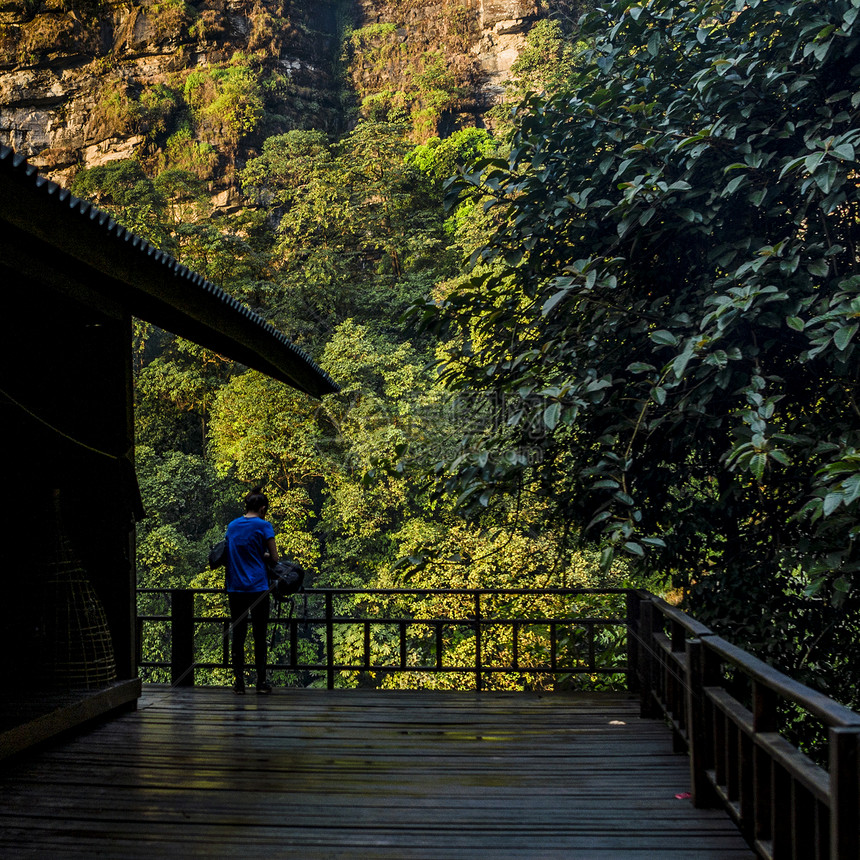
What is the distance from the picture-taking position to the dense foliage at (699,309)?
317 centimetres

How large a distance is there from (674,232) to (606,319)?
647 mm

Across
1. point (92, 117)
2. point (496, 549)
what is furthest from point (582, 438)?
point (92, 117)

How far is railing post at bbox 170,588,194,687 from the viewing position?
5.48 m

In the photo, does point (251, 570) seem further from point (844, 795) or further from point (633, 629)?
point (844, 795)

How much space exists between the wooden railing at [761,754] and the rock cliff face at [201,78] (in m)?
22.2

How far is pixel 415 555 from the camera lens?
409 cm

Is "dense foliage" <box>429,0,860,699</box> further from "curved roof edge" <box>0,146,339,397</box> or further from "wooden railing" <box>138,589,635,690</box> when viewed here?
"wooden railing" <box>138,589,635,690</box>

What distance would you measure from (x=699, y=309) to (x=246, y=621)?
3.27 m

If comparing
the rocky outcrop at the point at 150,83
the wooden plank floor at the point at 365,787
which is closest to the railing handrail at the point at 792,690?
the wooden plank floor at the point at 365,787

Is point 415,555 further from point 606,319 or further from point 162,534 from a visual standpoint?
point 162,534

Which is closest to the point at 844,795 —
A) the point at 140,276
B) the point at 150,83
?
the point at 140,276

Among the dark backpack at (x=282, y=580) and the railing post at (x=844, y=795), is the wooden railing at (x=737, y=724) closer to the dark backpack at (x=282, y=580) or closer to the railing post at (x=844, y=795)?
the railing post at (x=844, y=795)

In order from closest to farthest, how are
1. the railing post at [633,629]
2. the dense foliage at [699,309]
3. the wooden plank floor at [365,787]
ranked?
the wooden plank floor at [365,787], the dense foliage at [699,309], the railing post at [633,629]

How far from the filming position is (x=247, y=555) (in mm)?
5020
